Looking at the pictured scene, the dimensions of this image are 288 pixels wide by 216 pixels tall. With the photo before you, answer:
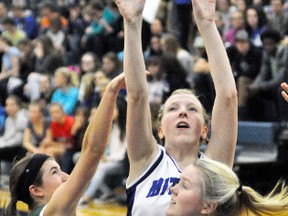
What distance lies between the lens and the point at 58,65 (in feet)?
43.2

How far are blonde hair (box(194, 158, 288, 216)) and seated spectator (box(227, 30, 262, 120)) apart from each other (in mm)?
6115

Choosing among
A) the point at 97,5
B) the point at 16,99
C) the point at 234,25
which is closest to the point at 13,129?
the point at 16,99

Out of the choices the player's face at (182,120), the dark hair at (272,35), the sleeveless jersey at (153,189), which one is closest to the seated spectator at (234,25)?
the dark hair at (272,35)

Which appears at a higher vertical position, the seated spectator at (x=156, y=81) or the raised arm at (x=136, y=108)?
the raised arm at (x=136, y=108)

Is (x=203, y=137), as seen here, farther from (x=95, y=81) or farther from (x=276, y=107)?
(x=95, y=81)

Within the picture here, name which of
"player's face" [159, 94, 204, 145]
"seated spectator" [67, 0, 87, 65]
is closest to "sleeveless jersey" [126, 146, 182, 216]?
"player's face" [159, 94, 204, 145]

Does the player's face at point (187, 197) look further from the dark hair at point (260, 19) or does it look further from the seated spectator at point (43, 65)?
the seated spectator at point (43, 65)

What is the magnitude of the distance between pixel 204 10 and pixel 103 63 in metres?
7.14

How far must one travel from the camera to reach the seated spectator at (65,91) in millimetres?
11953

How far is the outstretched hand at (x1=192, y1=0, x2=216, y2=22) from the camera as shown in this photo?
4.51 m

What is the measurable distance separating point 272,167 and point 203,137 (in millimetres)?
5364

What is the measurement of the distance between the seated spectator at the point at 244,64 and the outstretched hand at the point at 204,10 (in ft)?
18.3

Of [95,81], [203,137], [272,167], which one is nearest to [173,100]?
[203,137]

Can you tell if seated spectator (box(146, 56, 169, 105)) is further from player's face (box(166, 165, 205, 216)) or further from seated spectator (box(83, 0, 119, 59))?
player's face (box(166, 165, 205, 216))
